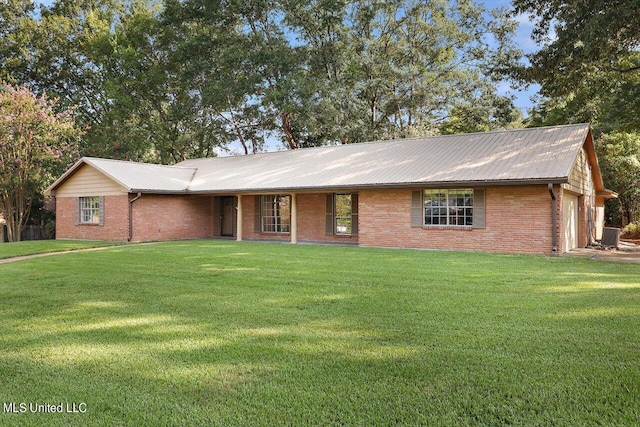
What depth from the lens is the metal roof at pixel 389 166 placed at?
45.5 feet

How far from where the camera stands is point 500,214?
13781mm

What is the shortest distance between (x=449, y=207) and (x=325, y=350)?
11245 mm

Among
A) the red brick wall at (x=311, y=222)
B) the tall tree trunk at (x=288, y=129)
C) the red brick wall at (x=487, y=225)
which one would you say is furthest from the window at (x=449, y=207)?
the tall tree trunk at (x=288, y=129)

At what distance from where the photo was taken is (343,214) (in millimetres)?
18078

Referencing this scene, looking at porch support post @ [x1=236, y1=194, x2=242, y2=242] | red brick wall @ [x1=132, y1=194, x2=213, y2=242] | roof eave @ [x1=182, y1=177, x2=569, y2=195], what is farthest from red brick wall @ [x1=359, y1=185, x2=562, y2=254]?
red brick wall @ [x1=132, y1=194, x2=213, y2=242]

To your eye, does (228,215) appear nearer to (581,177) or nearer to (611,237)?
(581,177)

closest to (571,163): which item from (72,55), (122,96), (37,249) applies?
(37,249)

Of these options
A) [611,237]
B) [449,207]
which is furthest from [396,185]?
[611,237]

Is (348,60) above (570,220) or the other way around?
above

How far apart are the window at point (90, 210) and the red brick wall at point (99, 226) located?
10.1 inches

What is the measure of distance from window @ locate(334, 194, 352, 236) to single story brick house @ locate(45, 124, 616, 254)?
39 mm

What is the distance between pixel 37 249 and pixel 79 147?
14084 millimetres

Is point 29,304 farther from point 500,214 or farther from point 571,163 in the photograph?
point 571,163

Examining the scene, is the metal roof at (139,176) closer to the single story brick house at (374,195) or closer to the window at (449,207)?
the single story brick house at (374,195)
